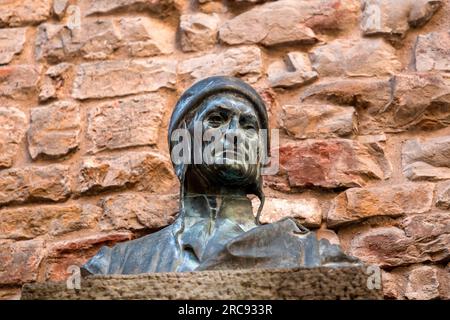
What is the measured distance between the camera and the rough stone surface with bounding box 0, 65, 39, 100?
15.5ft

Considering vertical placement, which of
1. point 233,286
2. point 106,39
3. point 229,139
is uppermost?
point 106,39

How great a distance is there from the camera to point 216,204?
3342 mm

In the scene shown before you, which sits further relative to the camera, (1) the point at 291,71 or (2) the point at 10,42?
(2) the point at 10,42

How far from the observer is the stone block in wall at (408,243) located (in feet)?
13.1

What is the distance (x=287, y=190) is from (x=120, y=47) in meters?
0.99

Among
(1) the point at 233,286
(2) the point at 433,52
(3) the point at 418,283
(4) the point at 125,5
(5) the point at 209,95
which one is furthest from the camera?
(4) the point at 125,5

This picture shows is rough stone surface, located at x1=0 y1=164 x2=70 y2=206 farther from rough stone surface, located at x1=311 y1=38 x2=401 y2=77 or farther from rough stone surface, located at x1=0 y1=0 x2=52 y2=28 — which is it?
rough stone surface, located at x1=311 y1=38 x2=401 y2=77

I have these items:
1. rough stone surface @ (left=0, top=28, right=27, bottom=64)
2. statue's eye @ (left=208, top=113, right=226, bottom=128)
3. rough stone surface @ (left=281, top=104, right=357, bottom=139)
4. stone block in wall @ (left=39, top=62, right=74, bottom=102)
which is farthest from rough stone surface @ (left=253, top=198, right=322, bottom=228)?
rough stone surface @ (left=0, top=28, right=27, bottom=64)

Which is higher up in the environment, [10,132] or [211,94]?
[10,132]

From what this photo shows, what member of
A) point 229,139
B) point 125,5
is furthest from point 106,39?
point 229,139

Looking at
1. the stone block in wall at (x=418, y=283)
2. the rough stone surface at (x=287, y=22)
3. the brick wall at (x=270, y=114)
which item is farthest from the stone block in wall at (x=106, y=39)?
the stone block in wall at (x=418, y=283)

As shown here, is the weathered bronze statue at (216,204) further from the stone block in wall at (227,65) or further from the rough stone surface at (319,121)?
the stone block in wall at (227,65)

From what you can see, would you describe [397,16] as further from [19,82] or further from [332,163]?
[19,82]

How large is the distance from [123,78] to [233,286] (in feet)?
6.82
